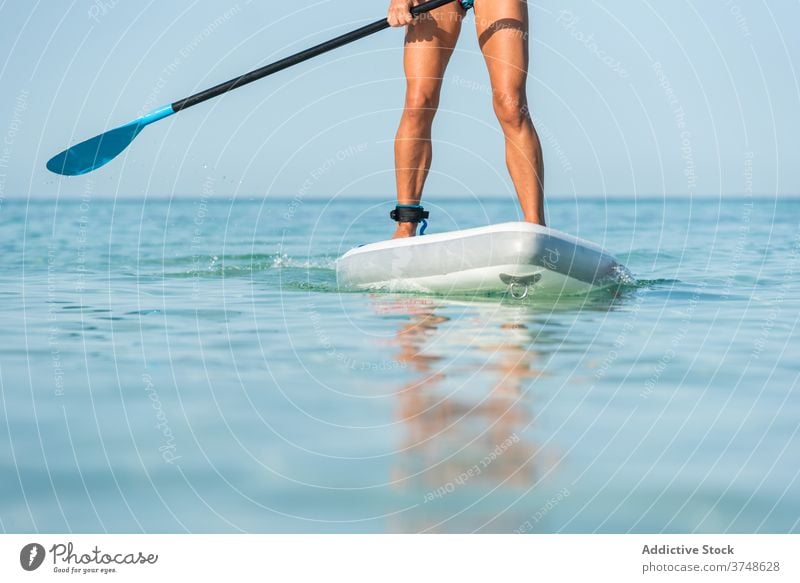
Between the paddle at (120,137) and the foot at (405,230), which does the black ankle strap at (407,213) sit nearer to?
the foot at (405,230)

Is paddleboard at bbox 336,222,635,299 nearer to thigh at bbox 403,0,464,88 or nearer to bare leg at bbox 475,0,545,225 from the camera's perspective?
bare leg at bbox 475,0,545,225

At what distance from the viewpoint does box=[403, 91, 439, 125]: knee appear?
5.36m

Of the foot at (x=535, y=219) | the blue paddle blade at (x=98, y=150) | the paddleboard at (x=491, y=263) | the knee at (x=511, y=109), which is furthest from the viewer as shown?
the blue paddle blade at (x=98, y=150)

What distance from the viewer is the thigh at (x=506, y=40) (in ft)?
15.8

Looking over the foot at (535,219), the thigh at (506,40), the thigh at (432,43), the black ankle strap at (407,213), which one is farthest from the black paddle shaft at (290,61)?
the foot at (535,219)

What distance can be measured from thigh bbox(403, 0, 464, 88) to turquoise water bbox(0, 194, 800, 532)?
4.06 ft

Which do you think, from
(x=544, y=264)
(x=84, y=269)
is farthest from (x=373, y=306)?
(x=84, y=269)

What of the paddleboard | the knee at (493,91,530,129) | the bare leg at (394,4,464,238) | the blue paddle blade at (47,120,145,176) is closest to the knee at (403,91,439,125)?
the bare leg at (394,4,464,238)

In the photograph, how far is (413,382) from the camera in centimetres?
314

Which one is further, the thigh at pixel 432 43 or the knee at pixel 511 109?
the thigh at pixel 432 43

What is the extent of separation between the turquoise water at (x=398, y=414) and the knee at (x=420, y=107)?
1033 mm
